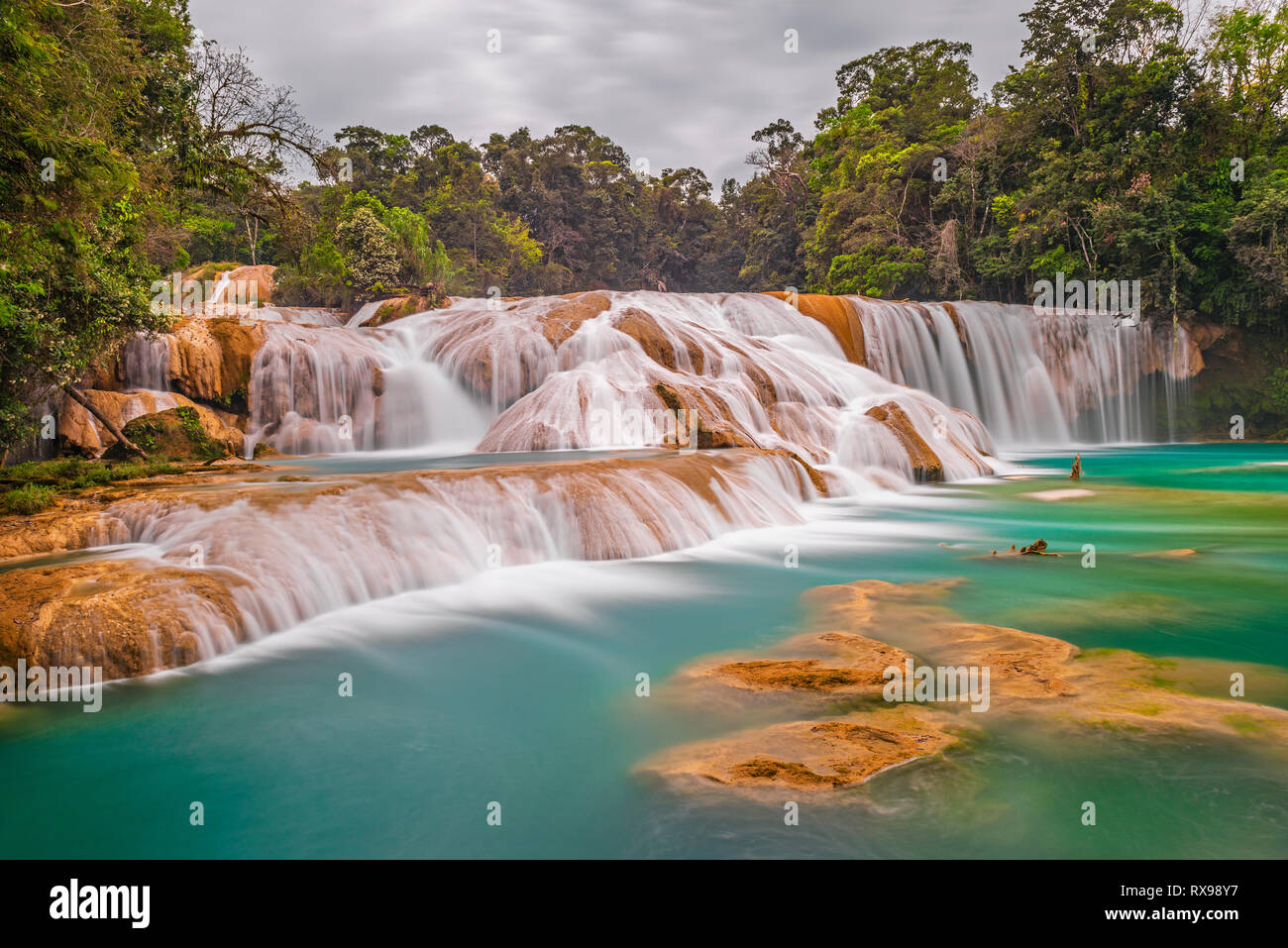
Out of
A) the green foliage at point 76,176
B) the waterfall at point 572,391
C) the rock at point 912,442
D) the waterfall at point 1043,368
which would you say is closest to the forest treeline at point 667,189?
the green foliage at point 76,176

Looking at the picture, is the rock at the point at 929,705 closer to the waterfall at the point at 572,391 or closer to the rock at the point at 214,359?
the waterfall at the point at 572,391

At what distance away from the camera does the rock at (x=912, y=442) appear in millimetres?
14961

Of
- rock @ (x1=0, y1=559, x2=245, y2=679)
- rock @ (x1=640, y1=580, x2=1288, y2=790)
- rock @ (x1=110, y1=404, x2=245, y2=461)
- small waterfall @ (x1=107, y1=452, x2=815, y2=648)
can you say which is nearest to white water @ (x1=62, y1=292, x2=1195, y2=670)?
small waterfall @ (x1=107, y1=452, x2=815, y2=648)

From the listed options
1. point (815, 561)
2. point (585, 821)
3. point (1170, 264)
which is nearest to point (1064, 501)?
point (815, 561)

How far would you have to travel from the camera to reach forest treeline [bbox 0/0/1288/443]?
26.9 feet

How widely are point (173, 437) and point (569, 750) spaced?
10.9m

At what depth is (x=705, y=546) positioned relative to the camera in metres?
9.52

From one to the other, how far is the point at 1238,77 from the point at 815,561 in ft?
90.7

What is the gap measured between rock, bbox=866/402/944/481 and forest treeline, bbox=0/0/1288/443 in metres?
11.6

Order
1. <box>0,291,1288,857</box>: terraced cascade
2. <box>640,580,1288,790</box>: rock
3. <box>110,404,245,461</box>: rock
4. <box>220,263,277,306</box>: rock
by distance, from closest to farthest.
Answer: <box>0,291,1288,857</box>: terraced cascade < <box>640,580,1288,790</box>: rock < <box>110,404,245,461</box>: rock < <box>220,263,277,306</box>: rock

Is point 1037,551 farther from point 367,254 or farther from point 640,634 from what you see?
point 367,254

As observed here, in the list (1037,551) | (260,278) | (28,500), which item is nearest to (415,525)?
(28,500)

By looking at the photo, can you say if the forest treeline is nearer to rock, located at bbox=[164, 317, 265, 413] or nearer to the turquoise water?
rock, located at bbox=[164, 317, 265, 413]
